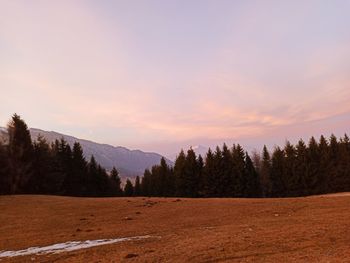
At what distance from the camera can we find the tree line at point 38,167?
5425cm

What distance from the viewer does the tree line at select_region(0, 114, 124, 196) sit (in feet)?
178

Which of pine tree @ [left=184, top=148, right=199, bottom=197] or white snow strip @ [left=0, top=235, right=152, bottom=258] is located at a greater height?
pine tree @ [left=184, top=148, right=199, bottom=197]

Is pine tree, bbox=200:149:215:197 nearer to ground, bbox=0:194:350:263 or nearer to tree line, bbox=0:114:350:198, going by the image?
tree line, bbox=0:114:350:198

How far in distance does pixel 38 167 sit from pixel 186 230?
45108 millimetres

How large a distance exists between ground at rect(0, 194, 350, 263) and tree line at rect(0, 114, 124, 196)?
65.0 feet

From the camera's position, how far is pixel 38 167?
59.5 m

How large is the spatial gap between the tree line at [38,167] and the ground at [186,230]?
19805 millimetres

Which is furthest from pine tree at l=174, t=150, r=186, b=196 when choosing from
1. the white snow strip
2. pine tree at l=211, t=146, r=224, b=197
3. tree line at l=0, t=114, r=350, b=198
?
the white snow strip

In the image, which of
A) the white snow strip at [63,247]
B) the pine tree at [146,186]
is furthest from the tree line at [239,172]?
the white snow strip at [63,247]

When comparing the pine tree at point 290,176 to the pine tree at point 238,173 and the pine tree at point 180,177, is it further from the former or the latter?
the pine tree at point 180,177

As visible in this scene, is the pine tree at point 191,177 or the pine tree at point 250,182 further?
the pine tree at point 191,177

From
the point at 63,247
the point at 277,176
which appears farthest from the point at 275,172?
the point at 63,247

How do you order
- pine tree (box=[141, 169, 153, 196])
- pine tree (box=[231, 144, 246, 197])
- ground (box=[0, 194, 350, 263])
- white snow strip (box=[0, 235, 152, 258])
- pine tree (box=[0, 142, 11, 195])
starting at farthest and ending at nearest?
pine tree (box=[141, 169, 153, 196]) < pine tree (box=[231, 144, 246, 197]) < pine tree (box=[0, 142, 11, 195]) < white snow strip (box=[0, 235, 152, 258]) < ground (box=[0, 194, 350, 263])

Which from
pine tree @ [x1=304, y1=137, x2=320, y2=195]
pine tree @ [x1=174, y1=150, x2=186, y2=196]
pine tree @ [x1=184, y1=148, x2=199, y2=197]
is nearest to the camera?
pine tree @ [x1=304, y1=137, x2=320, y2=195]
